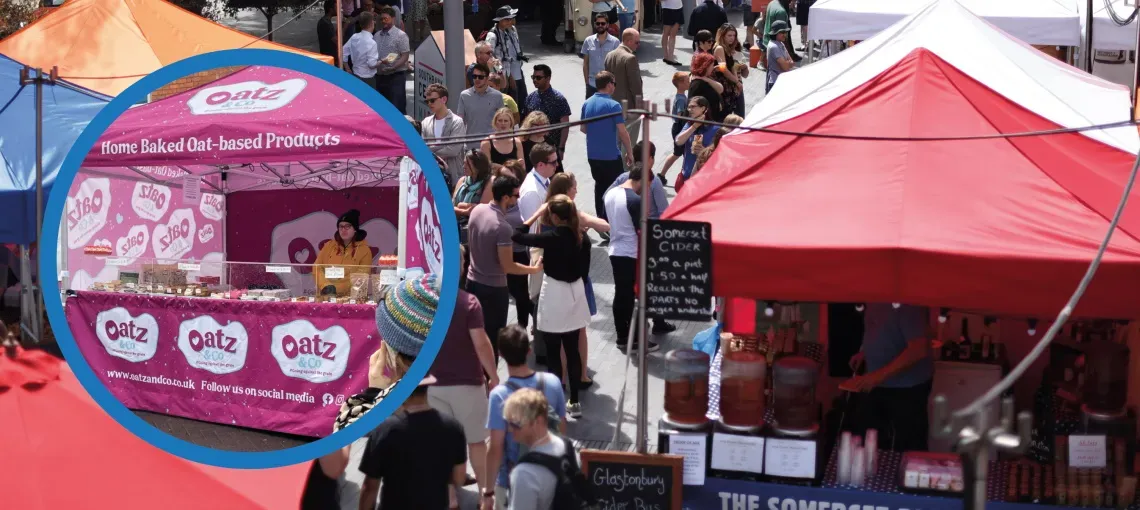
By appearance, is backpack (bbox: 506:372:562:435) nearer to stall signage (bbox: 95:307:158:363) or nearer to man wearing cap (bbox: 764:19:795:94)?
stall signage (bbox: 95:307:158:363)

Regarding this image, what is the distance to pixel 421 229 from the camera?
5.86 meters

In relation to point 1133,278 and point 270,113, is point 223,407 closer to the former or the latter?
point 270,113

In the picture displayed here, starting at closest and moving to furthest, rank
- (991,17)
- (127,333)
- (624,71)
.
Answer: (127,333), (991,17), (624,71)

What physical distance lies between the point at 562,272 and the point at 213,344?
2.19 meters

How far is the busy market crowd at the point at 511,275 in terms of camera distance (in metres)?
5.71

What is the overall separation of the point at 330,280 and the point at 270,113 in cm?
159

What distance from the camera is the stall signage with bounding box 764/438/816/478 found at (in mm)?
6137

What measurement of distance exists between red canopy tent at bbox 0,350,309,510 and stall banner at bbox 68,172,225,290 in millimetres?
3916

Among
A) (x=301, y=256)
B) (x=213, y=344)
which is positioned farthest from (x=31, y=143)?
(x=213, y=344)

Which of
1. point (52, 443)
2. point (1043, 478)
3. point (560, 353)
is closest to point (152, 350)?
point (560, 353)

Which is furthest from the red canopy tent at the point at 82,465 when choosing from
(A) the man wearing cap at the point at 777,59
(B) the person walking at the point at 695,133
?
(A) the man wearing cap at the point at 777,59

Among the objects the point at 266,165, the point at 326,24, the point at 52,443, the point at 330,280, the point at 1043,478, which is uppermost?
the point at 326,24

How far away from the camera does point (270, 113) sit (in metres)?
6.38

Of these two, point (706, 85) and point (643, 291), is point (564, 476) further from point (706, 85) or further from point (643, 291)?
point (706, 85)
